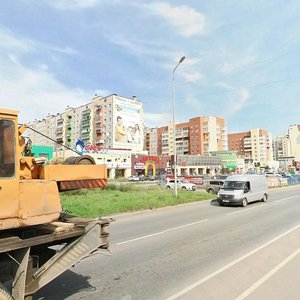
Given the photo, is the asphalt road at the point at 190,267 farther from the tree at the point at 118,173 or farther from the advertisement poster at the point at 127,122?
A: the advertisement poster at the point at 127,122

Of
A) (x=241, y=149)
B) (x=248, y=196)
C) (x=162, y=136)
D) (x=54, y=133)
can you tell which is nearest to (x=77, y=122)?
(x=54, y=133)

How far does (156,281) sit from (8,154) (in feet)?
12.2

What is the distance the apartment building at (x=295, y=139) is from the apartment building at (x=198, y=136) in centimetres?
3970

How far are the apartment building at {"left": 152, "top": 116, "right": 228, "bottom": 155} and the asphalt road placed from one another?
5101 inches

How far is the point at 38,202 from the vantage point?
419cm

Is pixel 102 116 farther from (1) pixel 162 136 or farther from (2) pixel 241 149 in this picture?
(2) pixel 241 149


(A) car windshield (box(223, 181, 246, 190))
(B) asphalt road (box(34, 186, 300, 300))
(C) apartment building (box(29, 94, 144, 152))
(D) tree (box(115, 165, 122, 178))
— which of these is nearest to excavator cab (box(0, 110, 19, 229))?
(B) asphalt road (box(34, 186, 300, 300))

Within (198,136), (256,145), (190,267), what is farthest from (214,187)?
(256,145)

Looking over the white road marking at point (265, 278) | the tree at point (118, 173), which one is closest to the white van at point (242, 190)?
the white road marking at point (265, 278)

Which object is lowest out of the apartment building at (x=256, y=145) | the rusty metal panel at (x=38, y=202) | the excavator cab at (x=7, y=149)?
the rusty metal panel at (x=38, y=202)

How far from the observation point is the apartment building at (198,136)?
13969 cm

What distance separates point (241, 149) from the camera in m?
172

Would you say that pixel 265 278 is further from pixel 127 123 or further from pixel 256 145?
pixel 256 145

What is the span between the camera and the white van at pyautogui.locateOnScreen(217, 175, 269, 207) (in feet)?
69.1
